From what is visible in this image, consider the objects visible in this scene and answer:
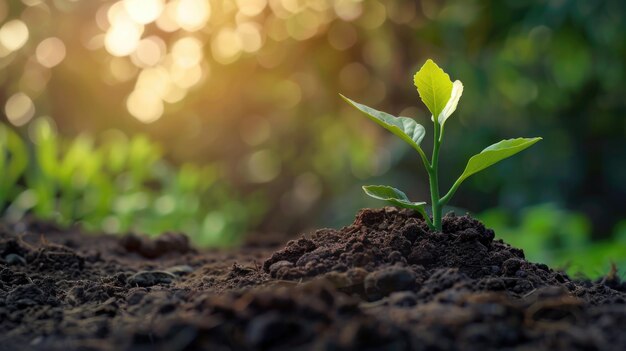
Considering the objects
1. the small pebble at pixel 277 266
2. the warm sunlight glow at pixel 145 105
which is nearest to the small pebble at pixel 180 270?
the small pebble at pixel 277 266

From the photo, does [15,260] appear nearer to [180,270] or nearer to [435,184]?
[180,270]

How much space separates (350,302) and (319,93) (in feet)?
17.3

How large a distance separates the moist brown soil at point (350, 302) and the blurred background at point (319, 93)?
3.68 m

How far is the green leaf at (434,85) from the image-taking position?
59.4 inches

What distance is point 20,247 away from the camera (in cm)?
222

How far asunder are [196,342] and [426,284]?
47 centimetres

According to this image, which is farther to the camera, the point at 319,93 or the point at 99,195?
the point at 319,93

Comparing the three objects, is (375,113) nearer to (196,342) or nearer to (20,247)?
(196,342)

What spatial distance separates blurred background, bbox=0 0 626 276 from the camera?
5.70m

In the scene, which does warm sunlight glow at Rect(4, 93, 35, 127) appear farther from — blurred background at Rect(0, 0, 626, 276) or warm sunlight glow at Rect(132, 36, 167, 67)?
warm sunlight glow at Rect(132, 36, 167, 67)

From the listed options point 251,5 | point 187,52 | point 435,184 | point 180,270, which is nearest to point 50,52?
point 187,52

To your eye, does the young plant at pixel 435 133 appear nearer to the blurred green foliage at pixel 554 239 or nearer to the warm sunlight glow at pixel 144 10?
the blurred green foliage at pixel 554 239

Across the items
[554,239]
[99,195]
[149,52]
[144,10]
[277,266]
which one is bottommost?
[277,266]

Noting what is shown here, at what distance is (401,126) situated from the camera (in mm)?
1590
